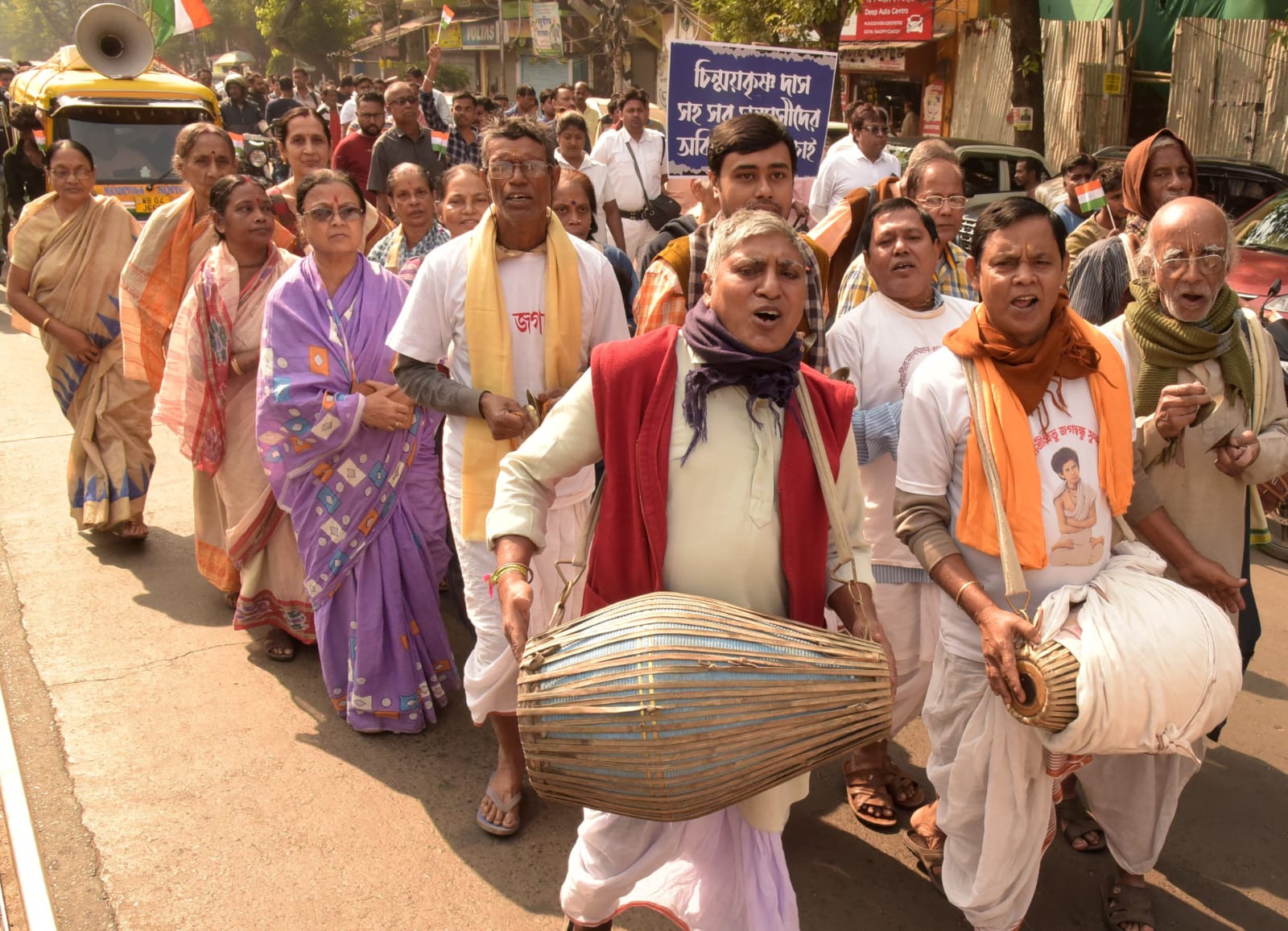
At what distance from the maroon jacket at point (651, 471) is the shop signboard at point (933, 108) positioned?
19.4 metres

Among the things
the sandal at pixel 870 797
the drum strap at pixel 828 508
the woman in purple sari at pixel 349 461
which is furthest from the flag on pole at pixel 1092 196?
the drum strap at pixel 828 508

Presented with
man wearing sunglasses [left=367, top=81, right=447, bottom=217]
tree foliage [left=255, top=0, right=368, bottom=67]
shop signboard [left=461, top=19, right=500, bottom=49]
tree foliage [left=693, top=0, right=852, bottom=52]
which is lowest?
man wearing sunglasses [left=367, top=81, right=447, bottom=217]

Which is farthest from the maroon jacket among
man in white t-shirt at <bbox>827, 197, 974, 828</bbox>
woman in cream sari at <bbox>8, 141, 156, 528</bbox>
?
woman in cream sari at <bbox>8, 141, 156, 528</bbox>

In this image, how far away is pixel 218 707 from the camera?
419cm

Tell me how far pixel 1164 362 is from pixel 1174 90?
14.6 meters

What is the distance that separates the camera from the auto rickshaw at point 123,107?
34.8 ft

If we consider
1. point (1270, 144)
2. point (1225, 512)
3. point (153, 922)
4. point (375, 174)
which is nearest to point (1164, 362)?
point (1225, 512)

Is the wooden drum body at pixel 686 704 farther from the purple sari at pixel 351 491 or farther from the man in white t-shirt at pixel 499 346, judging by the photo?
the purple sari at pixel 351 491

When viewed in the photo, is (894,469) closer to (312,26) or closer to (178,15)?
(178,15)

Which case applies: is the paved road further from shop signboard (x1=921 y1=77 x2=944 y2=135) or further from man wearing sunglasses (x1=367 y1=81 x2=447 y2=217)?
shop signboard (x1=921 y1=77 x2=944 y2=135)

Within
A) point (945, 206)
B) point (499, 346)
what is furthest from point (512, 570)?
point (945, 206)

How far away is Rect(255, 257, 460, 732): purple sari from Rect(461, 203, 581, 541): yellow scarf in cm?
75

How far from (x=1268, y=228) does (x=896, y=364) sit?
6.00m

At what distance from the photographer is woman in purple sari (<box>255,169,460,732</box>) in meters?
3.92
